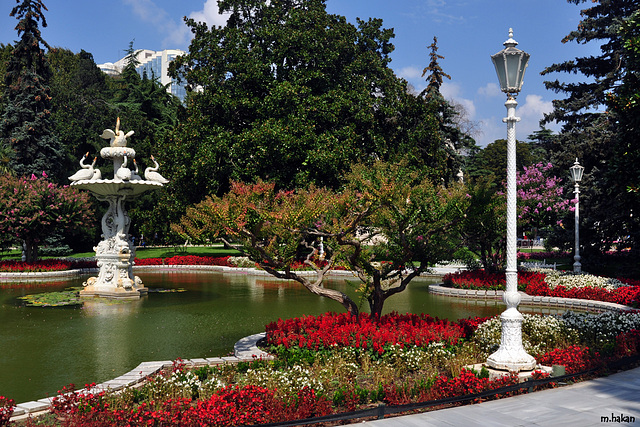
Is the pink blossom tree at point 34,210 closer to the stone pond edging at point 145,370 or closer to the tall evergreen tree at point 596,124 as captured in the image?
the stone pond edging at point 145,370

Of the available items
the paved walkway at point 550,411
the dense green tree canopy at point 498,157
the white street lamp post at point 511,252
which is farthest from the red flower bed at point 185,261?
the dense green tree canopy at point 498,157

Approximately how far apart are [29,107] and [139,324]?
36256mm

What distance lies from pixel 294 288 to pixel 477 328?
14384 mm

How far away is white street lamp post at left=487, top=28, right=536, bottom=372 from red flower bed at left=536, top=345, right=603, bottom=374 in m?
1.00

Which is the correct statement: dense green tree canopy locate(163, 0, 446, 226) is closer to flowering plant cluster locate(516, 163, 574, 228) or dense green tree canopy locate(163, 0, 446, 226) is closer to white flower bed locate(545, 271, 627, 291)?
flowering plant cluster locate(516, 163, 574, 228)

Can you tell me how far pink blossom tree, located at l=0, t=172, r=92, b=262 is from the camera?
28.8m

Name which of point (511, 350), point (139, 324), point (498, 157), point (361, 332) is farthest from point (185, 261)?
point (498, 157)

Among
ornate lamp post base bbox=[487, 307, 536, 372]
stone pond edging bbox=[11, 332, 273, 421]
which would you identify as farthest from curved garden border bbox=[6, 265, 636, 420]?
ornate lamp post base bbox=[487, 307, 536, 372]

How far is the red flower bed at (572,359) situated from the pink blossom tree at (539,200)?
41.8 ft

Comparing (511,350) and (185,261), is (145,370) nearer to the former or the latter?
(511,350)

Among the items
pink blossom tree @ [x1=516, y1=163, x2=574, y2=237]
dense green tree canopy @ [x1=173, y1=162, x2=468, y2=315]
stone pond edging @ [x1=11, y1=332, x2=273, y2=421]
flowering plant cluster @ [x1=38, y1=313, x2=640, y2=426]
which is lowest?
stone pond edging @ [x1=11, y1=332, x2=273, y2=421]

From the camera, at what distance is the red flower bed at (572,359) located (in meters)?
9.85

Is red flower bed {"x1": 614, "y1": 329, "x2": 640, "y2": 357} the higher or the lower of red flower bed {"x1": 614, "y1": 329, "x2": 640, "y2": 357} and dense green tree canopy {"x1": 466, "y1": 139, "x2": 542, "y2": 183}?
the lower

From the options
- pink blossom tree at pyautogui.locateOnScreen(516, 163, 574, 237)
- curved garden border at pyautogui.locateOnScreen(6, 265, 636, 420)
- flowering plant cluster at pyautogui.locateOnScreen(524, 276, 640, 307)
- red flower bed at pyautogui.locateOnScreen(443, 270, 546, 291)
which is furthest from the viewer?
pink blossom tree at pyautogui.locateOnScreen(516, 163, 574, 237)
